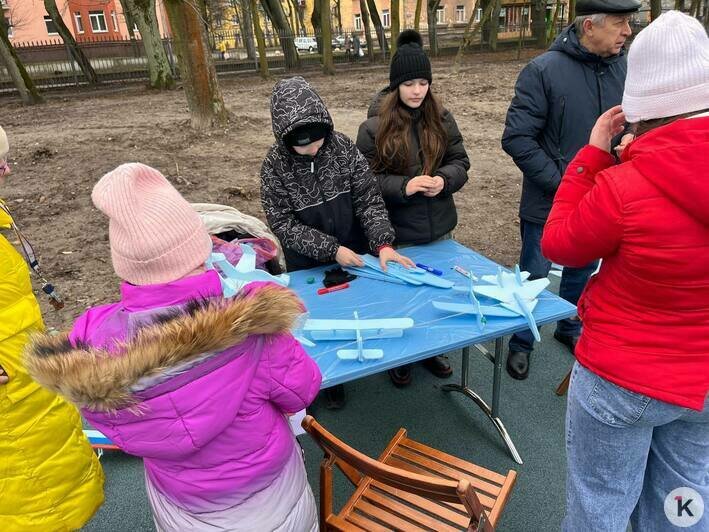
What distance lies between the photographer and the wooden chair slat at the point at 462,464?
1.86m

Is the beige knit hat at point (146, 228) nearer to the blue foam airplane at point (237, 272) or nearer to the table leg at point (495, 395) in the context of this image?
the blue foam airplane at point (237, 272)

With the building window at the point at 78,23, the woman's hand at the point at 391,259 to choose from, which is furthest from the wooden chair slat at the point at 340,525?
the building window at the point at 78,23

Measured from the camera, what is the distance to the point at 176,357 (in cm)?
108

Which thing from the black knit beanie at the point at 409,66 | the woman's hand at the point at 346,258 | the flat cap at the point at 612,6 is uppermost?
the flat cap at the point at 612,6

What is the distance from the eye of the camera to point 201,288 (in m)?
1.18

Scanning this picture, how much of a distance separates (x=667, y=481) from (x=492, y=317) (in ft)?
2.57

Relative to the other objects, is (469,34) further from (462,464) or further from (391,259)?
(462,464)

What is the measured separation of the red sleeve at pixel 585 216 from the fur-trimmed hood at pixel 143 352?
78 centimetres

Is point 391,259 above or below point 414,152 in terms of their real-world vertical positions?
below

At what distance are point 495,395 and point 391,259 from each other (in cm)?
84

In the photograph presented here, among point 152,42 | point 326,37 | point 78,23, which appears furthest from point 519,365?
point 78,23

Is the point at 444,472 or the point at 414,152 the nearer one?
the point at 444,472

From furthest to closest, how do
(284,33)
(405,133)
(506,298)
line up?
(284,33) < (405,133) < (506,298)

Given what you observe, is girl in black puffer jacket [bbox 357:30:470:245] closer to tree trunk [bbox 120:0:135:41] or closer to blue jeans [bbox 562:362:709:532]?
blue jeans [bbox 562:362:709:532]
